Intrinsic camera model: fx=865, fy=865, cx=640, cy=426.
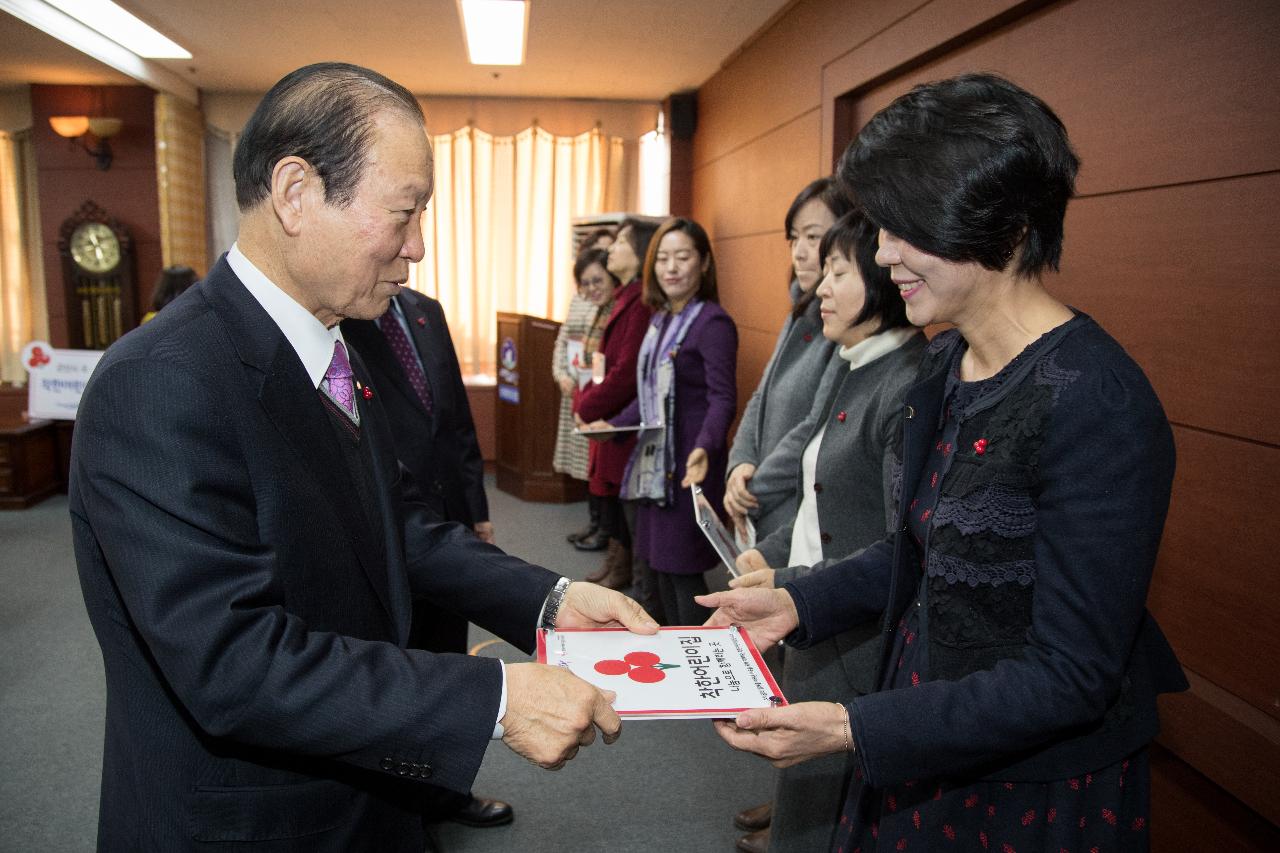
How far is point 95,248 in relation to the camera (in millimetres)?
6836

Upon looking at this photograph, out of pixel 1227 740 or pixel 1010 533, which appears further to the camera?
pixel 1227 740

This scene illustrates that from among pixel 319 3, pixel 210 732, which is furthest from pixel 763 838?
pixel 319 3

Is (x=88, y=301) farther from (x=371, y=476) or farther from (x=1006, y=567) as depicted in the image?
(x=1006, y=567)

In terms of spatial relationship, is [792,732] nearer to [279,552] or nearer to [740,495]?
[279,552]

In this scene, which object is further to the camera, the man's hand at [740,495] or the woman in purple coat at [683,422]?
the woman in purple coat at [683,422]

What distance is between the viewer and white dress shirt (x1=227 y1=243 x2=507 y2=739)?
1086mm

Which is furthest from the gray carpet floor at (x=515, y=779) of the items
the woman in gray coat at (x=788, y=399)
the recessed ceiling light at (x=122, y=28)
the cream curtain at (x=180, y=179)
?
the cream curtain at (x=180, y=179)

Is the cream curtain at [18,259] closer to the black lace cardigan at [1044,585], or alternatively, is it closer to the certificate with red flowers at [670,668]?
the certificate with red flowers at [670,668]

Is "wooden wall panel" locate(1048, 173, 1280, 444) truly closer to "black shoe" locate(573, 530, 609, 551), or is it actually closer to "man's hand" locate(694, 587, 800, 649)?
"man's hand" locate(694, 587, 800, 649)

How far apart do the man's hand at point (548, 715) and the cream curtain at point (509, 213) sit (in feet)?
20.6

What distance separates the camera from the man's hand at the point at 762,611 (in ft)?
4.85

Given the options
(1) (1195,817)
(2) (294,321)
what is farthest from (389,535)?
(1) (1195,817)

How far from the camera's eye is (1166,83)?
1859 millimetres

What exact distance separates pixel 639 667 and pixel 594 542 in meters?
3.91
